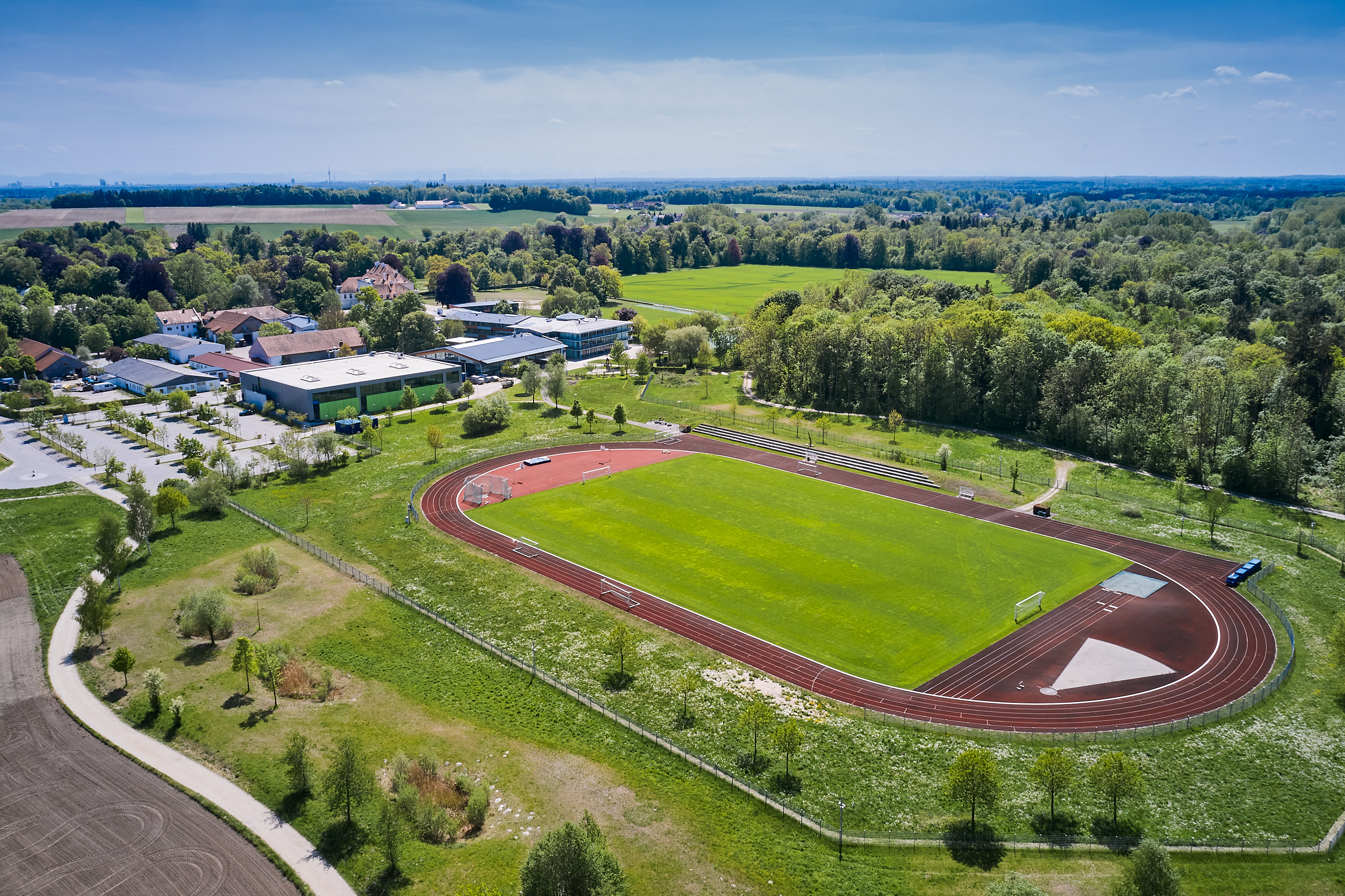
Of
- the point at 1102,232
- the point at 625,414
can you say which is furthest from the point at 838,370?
the point at 1102,232

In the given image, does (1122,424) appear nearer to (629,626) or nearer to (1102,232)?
(629,626)

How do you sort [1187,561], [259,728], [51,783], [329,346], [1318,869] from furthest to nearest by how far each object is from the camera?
[329,346], [1187,561], [259,728], [51,783], [1318,869]

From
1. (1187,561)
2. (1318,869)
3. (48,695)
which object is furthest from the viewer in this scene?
(1187,561)

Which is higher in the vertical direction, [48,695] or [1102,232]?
[1102,232]

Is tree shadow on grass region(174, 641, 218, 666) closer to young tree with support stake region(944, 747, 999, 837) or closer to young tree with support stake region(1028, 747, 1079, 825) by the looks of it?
young tree with support stake region(944, 747, 999, 837)

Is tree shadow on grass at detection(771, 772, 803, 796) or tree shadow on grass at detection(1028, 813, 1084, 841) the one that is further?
tree shadow on grass at detection(771, 772, 803, 796)

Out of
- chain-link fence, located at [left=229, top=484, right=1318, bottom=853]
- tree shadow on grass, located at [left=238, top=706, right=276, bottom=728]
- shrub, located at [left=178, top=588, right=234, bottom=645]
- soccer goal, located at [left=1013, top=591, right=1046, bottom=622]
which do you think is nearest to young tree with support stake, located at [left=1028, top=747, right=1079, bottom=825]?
chain-link fence, located at [left=229, top=484, right=1318, bottom=853]

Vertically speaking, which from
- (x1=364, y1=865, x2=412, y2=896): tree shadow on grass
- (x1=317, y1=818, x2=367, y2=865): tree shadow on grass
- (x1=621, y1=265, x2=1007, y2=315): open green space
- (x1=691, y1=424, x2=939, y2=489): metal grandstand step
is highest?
(x1=621, y1=265, x2=1007, y2=315): open green space
